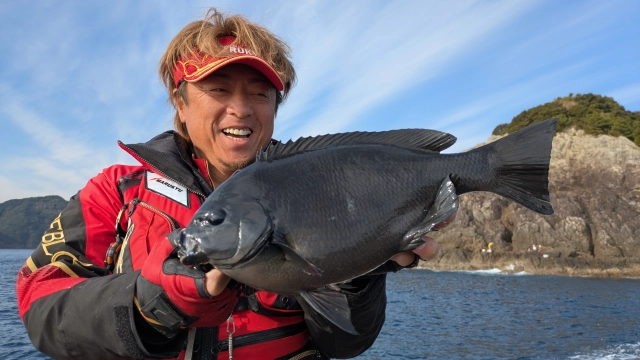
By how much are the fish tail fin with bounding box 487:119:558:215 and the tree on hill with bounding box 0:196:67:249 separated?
18852 centimetres

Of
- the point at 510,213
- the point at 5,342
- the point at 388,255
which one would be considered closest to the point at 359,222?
the point at 388,255

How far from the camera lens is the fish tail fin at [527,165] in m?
2.55

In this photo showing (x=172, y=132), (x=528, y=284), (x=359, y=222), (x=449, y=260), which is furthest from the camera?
(x=449, y=260)

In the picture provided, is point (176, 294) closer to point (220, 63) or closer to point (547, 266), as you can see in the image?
point (220, 63)

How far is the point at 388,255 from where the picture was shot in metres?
2.27

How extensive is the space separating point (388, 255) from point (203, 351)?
130 cm

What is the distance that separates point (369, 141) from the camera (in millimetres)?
2576

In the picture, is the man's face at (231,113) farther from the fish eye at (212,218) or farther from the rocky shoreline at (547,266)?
the rocky shoreline at (547,266)

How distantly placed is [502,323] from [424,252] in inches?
753

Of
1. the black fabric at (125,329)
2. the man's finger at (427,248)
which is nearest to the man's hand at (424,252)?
the man's finger at (427,248)

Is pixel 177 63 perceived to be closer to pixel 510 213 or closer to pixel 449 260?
pixel 449 260

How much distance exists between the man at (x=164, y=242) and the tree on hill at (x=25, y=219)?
613 ft

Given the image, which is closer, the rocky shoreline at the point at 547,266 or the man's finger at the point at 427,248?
the man's finger at the point at 427,248

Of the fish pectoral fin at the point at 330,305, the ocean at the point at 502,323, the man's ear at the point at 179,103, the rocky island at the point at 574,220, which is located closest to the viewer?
the fish pectoral fin at the point at 330,305
